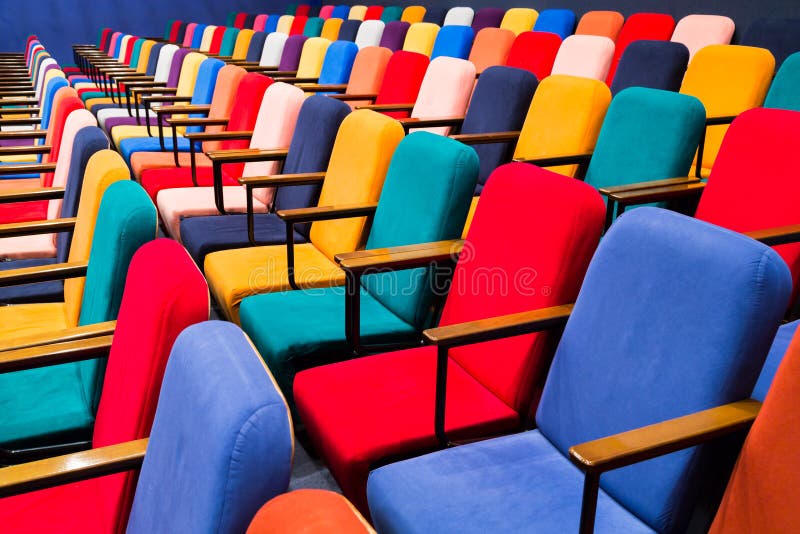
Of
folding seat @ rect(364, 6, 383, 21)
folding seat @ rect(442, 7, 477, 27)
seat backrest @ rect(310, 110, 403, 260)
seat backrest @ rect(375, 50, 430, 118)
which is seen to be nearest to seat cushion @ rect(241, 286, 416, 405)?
seat backrest @ rect(310, 110, 403, 260)

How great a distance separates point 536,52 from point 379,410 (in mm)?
2906

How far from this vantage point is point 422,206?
1.69m

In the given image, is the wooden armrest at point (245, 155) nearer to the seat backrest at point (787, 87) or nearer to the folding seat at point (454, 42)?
the seat backrest at point (787, 87)

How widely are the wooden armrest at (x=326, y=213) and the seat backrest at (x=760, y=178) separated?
0.80 meters

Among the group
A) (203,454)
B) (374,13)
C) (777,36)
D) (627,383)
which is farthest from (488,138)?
(374,13)

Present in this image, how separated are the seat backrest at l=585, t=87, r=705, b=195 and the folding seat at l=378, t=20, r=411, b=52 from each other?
3300 millimetres

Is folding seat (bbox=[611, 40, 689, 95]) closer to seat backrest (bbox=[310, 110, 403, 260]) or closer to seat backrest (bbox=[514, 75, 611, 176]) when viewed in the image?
seat backrest (bbox=[514, 75, 611, 176])

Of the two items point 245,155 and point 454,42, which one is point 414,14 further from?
point 245,155

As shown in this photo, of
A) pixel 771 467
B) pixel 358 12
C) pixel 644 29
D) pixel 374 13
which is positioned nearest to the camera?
pixel 771 467

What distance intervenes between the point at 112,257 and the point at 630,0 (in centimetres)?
418

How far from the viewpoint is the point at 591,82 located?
88.3 inches

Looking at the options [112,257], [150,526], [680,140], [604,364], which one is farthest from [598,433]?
[680,140]

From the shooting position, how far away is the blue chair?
0.95 metres

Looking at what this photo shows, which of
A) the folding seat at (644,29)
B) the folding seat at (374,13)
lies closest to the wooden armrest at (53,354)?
the folding seat at (644,29)
